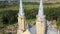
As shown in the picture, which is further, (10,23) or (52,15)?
(52,15)

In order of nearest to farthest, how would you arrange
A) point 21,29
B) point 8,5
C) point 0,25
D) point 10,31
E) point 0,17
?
point 21,29 → point 10,31 → point 0,25 → point 0,17 → point 8,5

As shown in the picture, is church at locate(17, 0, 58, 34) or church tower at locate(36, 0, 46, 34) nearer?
church tower at locate(36, 0, 46, 34)

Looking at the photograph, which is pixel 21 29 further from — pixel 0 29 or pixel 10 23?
pixel 10 23

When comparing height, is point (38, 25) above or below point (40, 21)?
below

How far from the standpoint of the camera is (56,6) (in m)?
25.5

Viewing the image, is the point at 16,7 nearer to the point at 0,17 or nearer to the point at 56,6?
the point at 0,17

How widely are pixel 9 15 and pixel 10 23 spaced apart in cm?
139

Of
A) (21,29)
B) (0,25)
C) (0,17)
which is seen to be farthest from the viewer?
(0,17)

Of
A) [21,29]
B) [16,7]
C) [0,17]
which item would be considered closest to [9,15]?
[0,17]

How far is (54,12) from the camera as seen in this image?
78.2 feet

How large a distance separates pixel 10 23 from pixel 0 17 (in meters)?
1.60

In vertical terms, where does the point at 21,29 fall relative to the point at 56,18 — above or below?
above

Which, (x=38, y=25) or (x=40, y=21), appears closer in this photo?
(x=40, y=21)

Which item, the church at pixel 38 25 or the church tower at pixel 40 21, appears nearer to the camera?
the church tower at pixel 40 21
